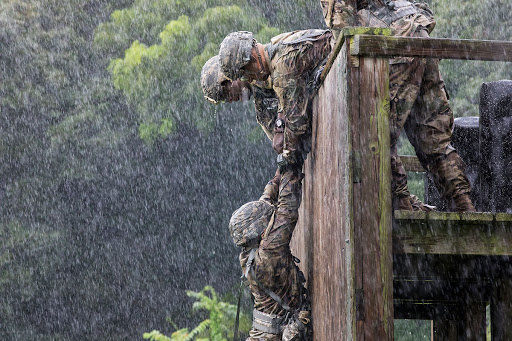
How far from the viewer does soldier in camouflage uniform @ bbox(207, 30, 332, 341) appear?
5.02m

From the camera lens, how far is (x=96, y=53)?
64.5 ft

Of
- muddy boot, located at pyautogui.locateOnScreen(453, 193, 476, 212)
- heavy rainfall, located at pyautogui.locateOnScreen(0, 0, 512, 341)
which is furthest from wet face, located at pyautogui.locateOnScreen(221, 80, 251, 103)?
heavy rainfall, located at pyautogui.locateOnScreen(0, 0, 512, 341)

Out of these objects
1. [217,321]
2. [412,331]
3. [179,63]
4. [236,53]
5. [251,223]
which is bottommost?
[412,331]

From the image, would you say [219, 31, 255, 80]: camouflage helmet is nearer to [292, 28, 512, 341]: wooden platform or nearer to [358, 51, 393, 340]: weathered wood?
[292, 28, 512, 341]: wooden platform

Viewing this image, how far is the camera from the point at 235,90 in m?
5.99

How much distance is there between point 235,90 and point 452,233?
269cm

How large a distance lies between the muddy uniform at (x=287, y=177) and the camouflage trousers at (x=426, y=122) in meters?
0.60

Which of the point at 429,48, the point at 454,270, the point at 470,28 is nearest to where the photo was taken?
the point at 429,48

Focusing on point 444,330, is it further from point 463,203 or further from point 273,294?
point 463,203

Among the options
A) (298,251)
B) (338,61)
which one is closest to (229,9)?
(298,251)

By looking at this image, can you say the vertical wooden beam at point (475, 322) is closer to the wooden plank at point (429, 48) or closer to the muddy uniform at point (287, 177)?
the muddy uniform at point (287, 177)

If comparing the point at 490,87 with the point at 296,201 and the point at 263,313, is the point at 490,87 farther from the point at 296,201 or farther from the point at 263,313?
the point at 263,313

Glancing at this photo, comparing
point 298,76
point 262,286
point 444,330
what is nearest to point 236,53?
point 298,76

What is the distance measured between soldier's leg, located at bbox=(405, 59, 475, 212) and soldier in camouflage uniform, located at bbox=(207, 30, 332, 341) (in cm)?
67
